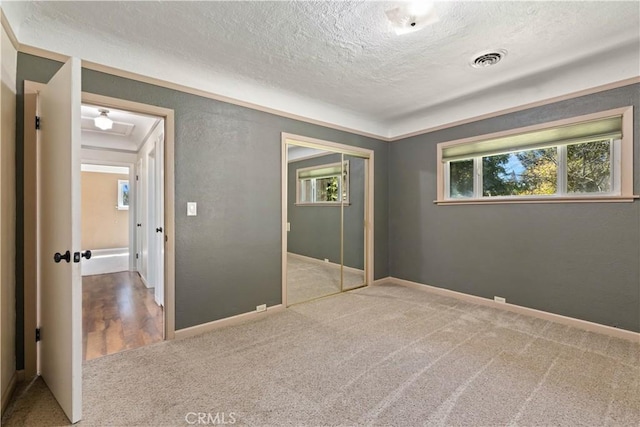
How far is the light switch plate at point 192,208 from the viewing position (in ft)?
8.78

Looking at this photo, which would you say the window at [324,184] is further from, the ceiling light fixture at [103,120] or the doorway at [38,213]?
the ceiling light fixture at [103,120]

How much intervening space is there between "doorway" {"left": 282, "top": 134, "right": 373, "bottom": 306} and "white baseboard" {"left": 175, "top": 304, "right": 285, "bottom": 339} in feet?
1.35

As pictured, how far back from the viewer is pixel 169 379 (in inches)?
77.7

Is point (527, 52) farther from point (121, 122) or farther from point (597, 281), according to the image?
point (121, 122)

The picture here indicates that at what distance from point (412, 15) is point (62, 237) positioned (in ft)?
8.46

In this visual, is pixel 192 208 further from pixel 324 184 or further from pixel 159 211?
pixel 324 184

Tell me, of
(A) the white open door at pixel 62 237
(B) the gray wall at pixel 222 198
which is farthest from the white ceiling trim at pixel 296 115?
(A) the white open door at pixel 62 237

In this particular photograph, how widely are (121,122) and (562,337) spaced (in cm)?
570

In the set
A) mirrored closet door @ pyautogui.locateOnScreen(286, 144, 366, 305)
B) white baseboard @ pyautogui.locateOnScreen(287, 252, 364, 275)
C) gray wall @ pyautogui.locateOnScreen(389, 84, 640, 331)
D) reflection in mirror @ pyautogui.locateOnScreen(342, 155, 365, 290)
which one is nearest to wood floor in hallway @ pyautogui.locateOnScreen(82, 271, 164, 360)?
mirrored closet door @ pyautogui.locateOnScreen(286, 144, 366, 305)

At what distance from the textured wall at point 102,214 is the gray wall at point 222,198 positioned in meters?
6.45

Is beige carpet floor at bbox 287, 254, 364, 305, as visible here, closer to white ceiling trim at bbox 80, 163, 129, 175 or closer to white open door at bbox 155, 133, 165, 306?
white open door at bbox 155, 133, 165, 306

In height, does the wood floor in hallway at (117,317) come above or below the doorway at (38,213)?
below

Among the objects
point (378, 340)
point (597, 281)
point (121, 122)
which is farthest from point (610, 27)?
point (121, 122)

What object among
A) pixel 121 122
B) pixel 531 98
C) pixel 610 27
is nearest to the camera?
pixel 610 27
